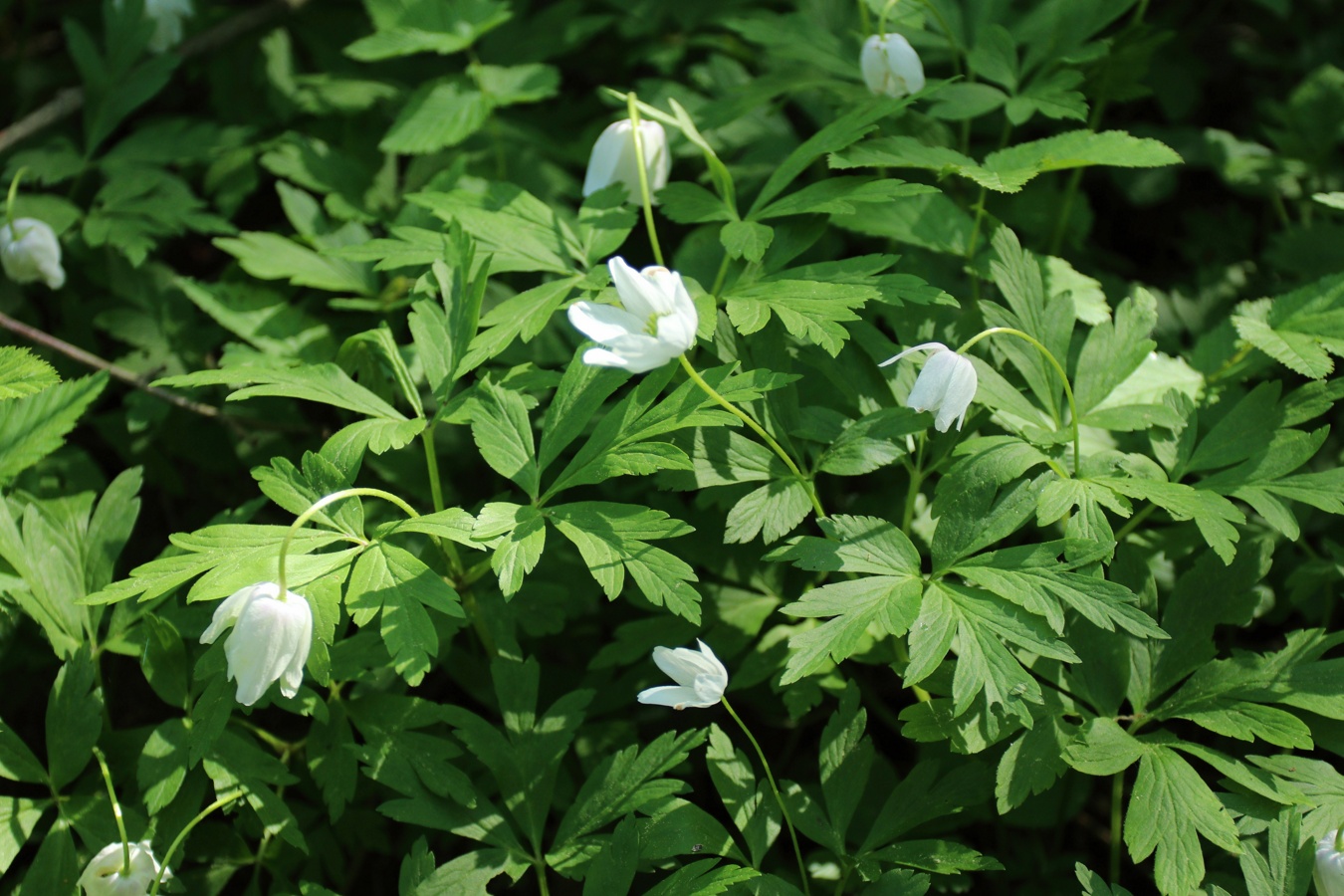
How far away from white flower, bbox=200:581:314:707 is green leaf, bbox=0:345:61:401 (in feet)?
2.41

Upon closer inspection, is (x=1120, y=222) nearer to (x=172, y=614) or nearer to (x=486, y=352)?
(x=486, y=352)

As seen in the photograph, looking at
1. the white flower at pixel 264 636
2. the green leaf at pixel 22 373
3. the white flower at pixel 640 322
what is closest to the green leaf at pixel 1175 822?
the white flower at pixel 640 322

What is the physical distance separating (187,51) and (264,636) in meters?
2.65

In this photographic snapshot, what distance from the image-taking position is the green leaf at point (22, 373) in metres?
1.97

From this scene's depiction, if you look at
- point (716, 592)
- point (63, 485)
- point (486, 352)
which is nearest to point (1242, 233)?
point (716, 592)

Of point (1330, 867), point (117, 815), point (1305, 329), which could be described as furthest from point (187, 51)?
point (1330, 867)

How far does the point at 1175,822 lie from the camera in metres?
1.76

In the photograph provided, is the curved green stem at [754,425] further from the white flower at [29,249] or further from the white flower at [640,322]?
the white flower at [29,249]

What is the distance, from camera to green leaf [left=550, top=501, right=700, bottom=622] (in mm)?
1754

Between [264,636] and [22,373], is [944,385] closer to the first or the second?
[264,636]

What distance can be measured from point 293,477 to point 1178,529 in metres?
1.95

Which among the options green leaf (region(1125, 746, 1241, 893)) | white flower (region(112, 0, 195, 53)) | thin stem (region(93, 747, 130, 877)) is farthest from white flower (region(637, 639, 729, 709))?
white flower (region(112, 0, 195, 53))

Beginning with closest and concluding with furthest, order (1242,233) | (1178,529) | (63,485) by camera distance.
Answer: (1178,529), (63,485), (1242,233)

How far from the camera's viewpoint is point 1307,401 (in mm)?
2094
